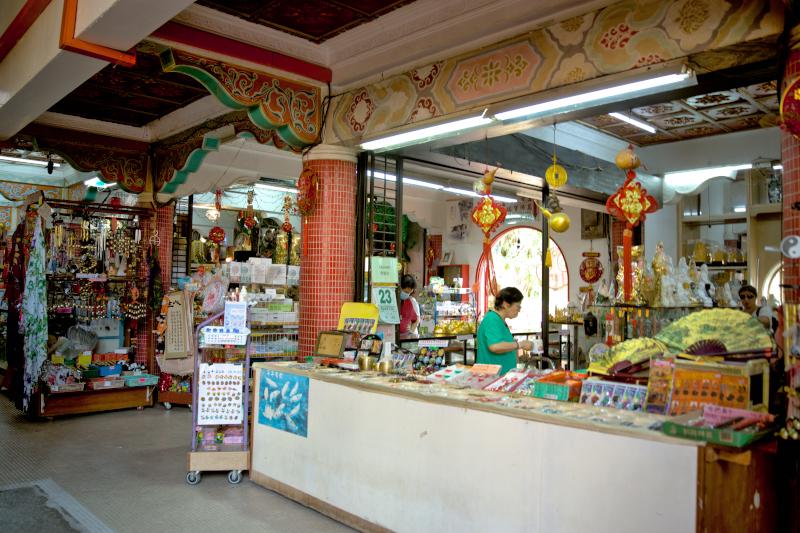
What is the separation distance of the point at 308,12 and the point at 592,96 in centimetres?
242

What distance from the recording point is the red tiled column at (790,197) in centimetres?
326

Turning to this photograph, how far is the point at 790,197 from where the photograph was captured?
11.0ft

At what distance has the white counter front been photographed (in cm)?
275

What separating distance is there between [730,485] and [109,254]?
793 cm

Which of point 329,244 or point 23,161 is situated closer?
point 329,244

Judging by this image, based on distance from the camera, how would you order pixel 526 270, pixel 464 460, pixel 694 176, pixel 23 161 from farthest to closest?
pixel 526 270 < pixel 23 161 < pixel 694 176 < pixel 464 460

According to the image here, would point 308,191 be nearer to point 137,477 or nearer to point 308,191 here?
point 308,191

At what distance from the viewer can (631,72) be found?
13.0 ft

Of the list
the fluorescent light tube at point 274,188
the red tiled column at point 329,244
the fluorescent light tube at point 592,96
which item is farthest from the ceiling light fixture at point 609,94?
the fluorescent light tube at point 274,188

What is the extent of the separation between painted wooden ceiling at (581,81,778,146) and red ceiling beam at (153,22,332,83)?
369cm

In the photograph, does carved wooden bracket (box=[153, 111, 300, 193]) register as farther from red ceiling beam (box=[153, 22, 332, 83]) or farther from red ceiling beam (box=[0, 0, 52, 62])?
red ceiling beam (box=[0, 0, 52, 62])

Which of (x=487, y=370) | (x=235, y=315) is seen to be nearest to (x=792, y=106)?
(x=487, y=370)

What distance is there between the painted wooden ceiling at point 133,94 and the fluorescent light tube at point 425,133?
7.95ft

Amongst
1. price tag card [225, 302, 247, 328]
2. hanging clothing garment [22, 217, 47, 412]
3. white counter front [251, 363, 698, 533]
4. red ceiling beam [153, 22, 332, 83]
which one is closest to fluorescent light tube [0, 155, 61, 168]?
hanging clothing garment [22, 217, 47, 412]
